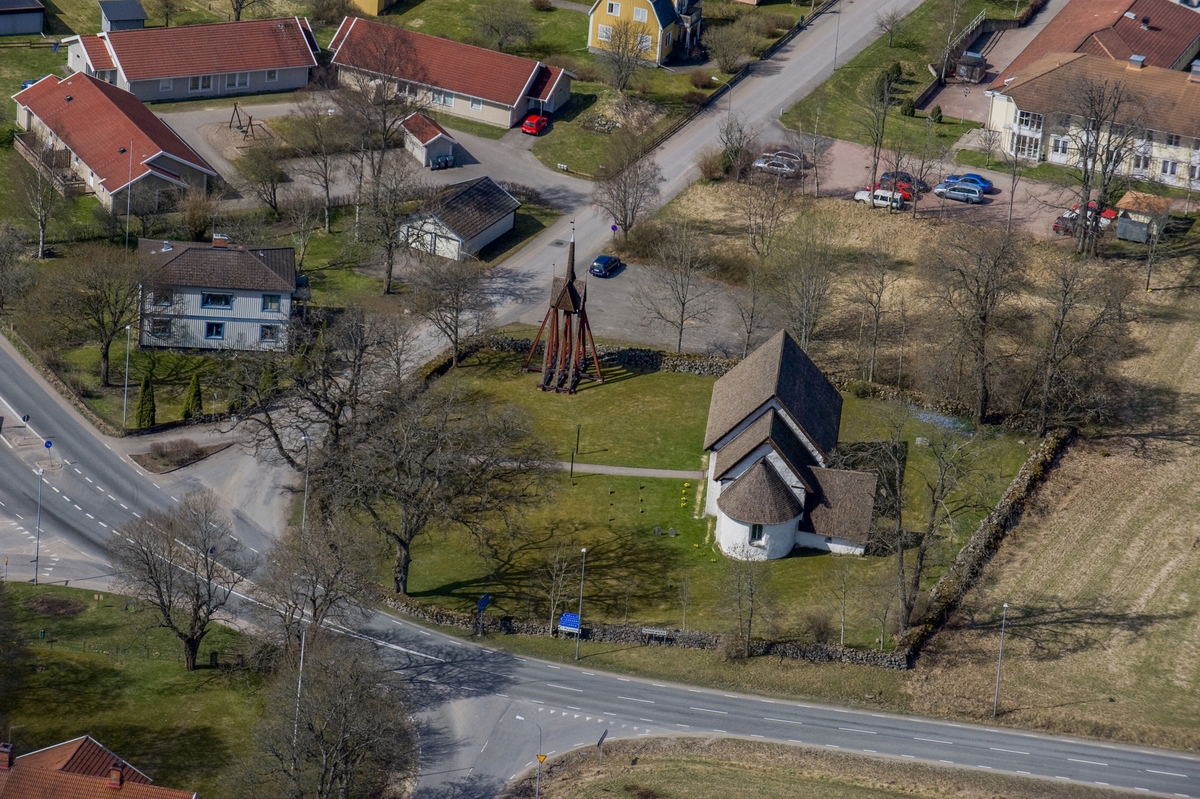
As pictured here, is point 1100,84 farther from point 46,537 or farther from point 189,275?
point 46,537

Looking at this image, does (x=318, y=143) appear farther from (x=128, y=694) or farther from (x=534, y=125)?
(x=128, y=694)

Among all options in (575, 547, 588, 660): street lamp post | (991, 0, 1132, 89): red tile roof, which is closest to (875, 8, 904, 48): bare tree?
(991, 0, 1132, 89): red tile roof

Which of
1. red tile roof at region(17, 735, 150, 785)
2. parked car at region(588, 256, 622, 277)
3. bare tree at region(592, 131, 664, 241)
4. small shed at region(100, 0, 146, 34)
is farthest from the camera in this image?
small shed at region(100, 0, 146, 34)

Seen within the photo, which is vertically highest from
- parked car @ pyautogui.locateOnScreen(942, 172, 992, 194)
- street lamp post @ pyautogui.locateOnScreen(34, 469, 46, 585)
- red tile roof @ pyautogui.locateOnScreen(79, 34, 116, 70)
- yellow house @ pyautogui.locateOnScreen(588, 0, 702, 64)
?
yellow house @ pyautogui.locateOnScreen(588, 0, 702, 64)

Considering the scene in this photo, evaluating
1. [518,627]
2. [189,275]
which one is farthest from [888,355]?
[189,275]

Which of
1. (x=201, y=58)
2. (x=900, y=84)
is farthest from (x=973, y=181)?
(x=201, y=58)

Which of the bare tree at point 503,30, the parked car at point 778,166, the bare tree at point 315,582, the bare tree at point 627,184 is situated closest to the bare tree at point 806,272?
the parked car at point 778,166

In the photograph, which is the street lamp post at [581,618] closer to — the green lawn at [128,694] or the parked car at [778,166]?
the green lawn at [128,694]

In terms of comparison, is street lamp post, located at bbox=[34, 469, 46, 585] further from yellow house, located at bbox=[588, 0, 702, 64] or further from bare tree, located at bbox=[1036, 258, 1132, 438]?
yellow house, located at bbox=[588, 0, 702, 64]
